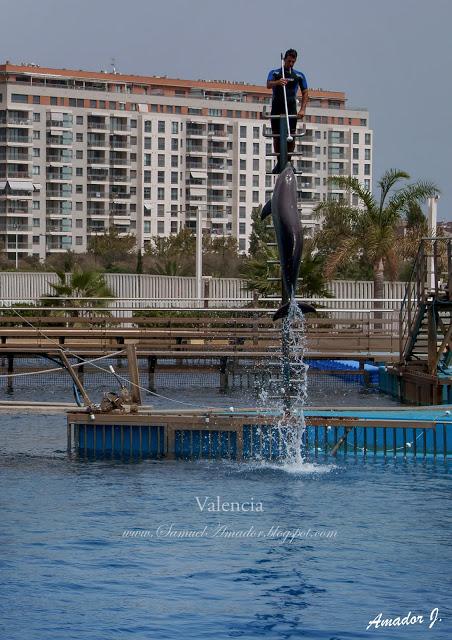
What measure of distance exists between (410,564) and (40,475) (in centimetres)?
977

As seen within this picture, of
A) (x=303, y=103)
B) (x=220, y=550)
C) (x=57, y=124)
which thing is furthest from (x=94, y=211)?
(x=220, y=550)

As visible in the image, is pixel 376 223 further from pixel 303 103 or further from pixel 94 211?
pixel 94 211

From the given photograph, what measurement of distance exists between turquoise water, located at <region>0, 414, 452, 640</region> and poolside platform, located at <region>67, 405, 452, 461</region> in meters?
0.48

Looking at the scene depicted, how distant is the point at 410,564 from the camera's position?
64.4 ft

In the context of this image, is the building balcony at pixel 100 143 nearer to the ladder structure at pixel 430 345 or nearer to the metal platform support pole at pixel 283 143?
the ladder structure at pixel 430 345

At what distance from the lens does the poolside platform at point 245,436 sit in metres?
27.9

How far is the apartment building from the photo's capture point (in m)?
152

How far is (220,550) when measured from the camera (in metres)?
20.7

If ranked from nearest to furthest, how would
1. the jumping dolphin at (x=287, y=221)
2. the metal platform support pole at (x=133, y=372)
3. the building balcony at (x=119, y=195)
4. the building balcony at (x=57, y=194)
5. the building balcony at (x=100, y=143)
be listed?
the jumping dolphin at (x=287, y=221) → the metal platform support pole at (x=133, y=372) → the building balcony at (x=57, y=194) → the building balcony at (x=100, y=143) → the building balcony at (x=119, y=195)

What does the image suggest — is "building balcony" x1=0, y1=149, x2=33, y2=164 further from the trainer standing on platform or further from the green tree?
the trainer standing on platform

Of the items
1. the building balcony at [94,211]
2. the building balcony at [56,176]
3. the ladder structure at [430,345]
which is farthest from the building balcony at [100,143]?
the ladder structure at [430,345]

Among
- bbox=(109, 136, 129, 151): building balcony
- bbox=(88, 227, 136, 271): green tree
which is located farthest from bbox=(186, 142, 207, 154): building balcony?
bbox=(88, 227, 136, 271): green tree

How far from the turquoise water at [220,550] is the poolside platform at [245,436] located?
1.57 ft

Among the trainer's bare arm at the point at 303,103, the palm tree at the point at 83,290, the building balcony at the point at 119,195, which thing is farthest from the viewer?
the building balcony at the point at 119,195
